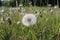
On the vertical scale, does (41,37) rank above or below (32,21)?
below

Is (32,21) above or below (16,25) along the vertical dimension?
above

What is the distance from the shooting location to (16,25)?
8.32 feet

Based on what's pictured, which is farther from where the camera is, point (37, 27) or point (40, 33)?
point (37, 27)

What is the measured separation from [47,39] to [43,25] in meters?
0.26

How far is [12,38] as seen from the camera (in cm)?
206

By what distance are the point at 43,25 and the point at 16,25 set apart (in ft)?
1.09

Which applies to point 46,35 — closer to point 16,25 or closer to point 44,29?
point 44,29

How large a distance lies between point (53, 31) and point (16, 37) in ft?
1.15


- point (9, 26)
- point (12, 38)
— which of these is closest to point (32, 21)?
point (12, 38)

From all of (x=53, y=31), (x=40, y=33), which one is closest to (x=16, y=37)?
(x=40, y=33)

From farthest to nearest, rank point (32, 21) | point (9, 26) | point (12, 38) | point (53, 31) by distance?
1. point (9, 26)
2. point (53, 31)
3. point (12, 38)
4. point (32, 21)

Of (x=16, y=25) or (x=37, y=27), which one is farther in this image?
(x=16, y=25)

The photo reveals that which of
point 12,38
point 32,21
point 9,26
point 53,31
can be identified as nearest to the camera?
point 32,21

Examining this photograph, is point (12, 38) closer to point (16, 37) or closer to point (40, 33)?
point (16, 37)
